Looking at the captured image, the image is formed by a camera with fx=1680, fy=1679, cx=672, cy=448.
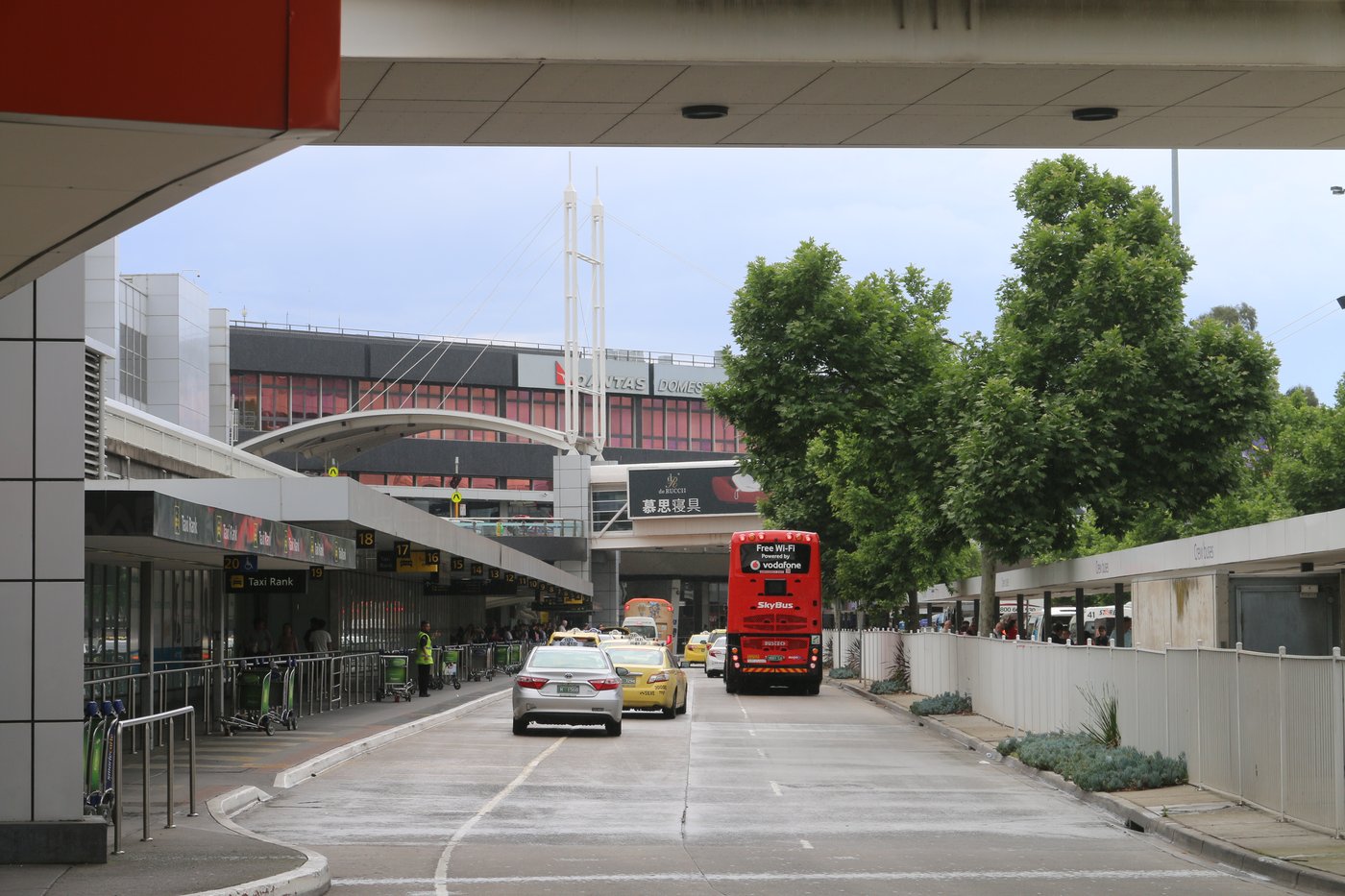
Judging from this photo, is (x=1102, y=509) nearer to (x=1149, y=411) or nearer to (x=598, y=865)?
(x=1149, y=411)

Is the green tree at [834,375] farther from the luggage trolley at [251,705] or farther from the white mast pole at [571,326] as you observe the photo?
the white mast pole at [571,326]

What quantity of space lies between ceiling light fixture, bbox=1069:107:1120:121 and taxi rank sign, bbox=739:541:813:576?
34.6 metres

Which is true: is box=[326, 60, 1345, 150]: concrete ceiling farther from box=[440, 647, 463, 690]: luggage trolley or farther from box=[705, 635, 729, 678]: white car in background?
box=[705, 635, 729, 678]: white car in background

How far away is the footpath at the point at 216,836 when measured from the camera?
11.7 m

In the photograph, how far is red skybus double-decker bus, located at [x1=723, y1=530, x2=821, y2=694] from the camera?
46219mm

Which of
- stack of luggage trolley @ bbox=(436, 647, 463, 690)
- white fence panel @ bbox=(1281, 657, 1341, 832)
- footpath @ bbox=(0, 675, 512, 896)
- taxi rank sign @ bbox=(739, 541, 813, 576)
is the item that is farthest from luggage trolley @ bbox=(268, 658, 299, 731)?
taxi rank sign @ bbox=(739, 541, 813, 576)

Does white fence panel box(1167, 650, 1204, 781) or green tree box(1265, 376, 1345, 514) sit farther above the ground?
green tree box(1265, 376, 1345, 514)

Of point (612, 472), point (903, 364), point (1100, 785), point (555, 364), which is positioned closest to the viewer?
point (1100, 785)

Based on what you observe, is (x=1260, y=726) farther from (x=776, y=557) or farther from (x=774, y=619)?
(x=776, y=557)

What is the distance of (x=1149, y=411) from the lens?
29.9 metres

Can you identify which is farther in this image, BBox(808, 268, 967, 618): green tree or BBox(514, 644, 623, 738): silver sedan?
BBox(808, 268, 967, 618): green tree

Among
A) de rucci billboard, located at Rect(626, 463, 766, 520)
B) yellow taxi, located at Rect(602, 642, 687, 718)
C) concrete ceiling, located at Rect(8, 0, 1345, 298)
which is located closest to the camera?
concrete ceiling, located at Rect(8, 0, 1345, 298)

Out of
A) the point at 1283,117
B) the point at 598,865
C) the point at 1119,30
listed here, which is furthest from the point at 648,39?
the point at 598,865

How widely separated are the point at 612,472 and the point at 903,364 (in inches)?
2559
